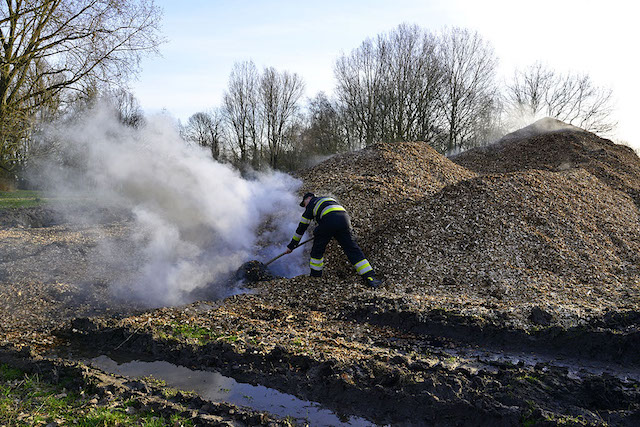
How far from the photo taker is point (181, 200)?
35.9 feet

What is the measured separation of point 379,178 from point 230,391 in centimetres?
910

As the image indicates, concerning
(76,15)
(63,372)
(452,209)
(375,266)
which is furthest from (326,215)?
(76,15)

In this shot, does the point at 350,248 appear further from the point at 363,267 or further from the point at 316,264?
the point at 316,264

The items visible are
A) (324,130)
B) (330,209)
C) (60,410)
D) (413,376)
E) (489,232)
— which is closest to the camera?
(60,410)

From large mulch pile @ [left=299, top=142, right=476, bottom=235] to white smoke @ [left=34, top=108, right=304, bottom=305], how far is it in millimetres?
1493

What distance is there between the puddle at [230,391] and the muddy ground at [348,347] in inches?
4.5

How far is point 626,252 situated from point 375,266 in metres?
6.76

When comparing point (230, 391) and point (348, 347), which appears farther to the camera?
point (348, 347)

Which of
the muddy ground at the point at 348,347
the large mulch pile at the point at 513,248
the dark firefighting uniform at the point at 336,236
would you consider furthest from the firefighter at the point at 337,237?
the large mulch pile at the point at 513,248

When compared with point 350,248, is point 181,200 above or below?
above

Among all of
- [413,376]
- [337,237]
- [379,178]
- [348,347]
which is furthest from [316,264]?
[379,178]

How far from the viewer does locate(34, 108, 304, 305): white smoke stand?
9.82 m

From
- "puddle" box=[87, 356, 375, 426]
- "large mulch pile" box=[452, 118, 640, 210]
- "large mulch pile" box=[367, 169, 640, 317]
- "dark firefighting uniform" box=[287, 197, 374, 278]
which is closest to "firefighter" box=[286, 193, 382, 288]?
"dark firefighting uniform" box=[287, 197, 374, 278]

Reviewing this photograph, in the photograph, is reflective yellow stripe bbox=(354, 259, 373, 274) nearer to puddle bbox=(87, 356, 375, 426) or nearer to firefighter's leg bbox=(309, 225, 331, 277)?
firefighter's leg bbox=(309, 225, 331, 277)
